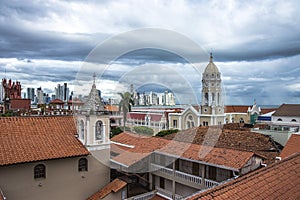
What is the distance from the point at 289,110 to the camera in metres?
45.2

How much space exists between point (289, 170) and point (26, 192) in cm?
1281

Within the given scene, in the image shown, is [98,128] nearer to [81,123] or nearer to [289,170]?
[81,123]

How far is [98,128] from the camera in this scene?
1633 centimetres

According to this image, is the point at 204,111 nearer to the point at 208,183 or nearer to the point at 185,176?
the point at 185,176

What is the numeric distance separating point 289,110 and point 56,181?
144 ft

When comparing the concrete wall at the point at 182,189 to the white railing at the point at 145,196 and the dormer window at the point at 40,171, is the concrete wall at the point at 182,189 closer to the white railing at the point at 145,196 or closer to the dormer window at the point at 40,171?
the white railing at the point at 145,196

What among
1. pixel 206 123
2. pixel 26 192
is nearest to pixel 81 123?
Answer: pixel 26 192

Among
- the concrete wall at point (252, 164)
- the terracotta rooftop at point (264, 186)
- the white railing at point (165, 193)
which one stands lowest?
the white railing at point (165, 193)

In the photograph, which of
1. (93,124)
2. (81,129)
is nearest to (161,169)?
(93,124)

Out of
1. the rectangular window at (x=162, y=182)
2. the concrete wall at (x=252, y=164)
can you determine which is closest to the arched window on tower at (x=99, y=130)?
the rectangular window at (x=162, y=182)

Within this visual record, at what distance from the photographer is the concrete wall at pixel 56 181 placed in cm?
1280

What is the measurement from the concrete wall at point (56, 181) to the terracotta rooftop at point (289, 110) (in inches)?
1560

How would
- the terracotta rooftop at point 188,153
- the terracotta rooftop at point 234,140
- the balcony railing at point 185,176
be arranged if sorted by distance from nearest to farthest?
1. the terracotta rooftop at point 188,153
2. the balcony railing at point 185,176
3. the terracotta rooftop at point 234,140

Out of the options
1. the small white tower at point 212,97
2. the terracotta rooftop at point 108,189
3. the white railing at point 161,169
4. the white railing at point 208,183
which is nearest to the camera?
the white railing at point 208,183
